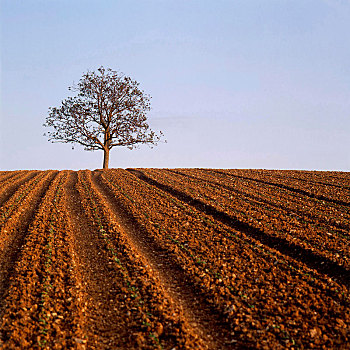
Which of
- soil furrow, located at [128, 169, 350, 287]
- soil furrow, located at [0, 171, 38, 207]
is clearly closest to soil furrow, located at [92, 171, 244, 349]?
soil furrow, located at [128, 169, 350, 287]

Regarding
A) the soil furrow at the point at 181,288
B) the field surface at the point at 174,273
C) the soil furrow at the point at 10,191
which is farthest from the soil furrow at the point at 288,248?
the soil furrow at the point at 10,191

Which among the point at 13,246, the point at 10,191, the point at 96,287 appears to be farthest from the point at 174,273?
the point at 10,191

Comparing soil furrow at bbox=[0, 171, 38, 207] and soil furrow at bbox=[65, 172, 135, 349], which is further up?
soil furrow at bbox=[0, 171, 38, 207]

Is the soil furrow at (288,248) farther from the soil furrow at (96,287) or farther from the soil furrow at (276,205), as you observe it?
the soil furrow at (96,287)

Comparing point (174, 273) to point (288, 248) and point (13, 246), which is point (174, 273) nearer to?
point (288, 248)

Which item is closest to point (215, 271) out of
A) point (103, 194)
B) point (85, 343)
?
point (85, 343)

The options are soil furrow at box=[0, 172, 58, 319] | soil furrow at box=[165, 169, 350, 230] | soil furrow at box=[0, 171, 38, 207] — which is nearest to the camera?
soil furrow at box=[0, 172, 58, 319]

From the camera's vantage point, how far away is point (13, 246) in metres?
14.8

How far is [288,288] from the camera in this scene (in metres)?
11.0

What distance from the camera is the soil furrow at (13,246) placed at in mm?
11909

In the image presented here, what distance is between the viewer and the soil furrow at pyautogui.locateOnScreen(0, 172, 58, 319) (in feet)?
39.1

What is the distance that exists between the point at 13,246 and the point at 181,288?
7.81m

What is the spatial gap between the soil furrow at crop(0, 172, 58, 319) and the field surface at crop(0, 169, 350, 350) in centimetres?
8

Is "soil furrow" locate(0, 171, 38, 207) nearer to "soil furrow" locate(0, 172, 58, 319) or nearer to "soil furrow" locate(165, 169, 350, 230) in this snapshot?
"soil furrow" locate(0, 172, 58, 319)
